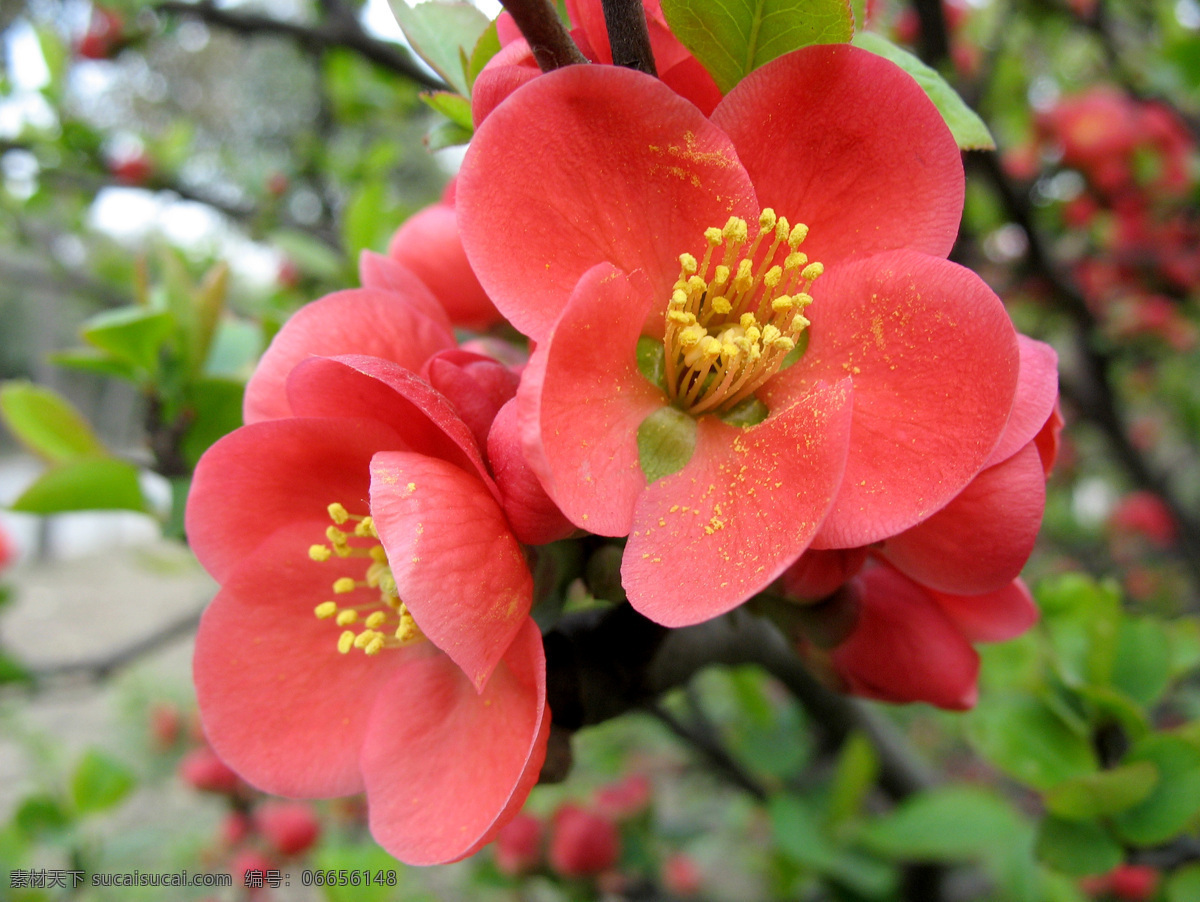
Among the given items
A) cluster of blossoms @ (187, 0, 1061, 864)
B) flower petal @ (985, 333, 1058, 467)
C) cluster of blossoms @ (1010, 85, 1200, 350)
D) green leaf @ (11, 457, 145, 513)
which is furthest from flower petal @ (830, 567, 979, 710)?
cluster of blossoms @ (1010, 85, 1200, 350)

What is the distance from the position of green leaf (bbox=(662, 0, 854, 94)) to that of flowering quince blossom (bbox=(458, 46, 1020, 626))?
2cm

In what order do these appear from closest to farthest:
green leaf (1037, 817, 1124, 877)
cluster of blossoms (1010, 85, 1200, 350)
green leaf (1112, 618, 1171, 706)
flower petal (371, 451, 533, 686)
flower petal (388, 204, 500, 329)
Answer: flower petal (371, 451, 533, 686)
flower petal (388, 204, 500, 329)
green leaf (1037, 817, 1124, 877)
green leaf (1112, 618, 1171, 706)
cluster of blossoms (1010, 85, 1200, 350)

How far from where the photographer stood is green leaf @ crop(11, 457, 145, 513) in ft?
2.65

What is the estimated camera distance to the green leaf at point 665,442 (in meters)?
0.43

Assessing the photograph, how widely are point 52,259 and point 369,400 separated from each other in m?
2.49

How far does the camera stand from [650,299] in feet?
1.46

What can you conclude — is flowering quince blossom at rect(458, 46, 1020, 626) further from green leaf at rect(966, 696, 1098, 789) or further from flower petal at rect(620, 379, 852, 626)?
green leaf at rect(966, 696, 1098, 789)

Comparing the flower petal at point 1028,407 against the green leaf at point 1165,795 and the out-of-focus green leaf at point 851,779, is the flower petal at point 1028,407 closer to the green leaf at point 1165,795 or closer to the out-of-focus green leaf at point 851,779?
the green leaf at point 1165,795

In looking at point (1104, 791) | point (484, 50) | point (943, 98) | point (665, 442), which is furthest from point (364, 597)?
point (1104, 791)

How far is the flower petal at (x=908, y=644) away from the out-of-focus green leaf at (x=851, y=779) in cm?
62

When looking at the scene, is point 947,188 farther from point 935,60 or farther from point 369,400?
point 935,60

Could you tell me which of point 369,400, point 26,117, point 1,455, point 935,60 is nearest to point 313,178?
point 26,117

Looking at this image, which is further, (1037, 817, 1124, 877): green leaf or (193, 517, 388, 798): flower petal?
(1037, 817, 1124, 877): green leaf

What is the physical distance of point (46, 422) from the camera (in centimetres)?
93
